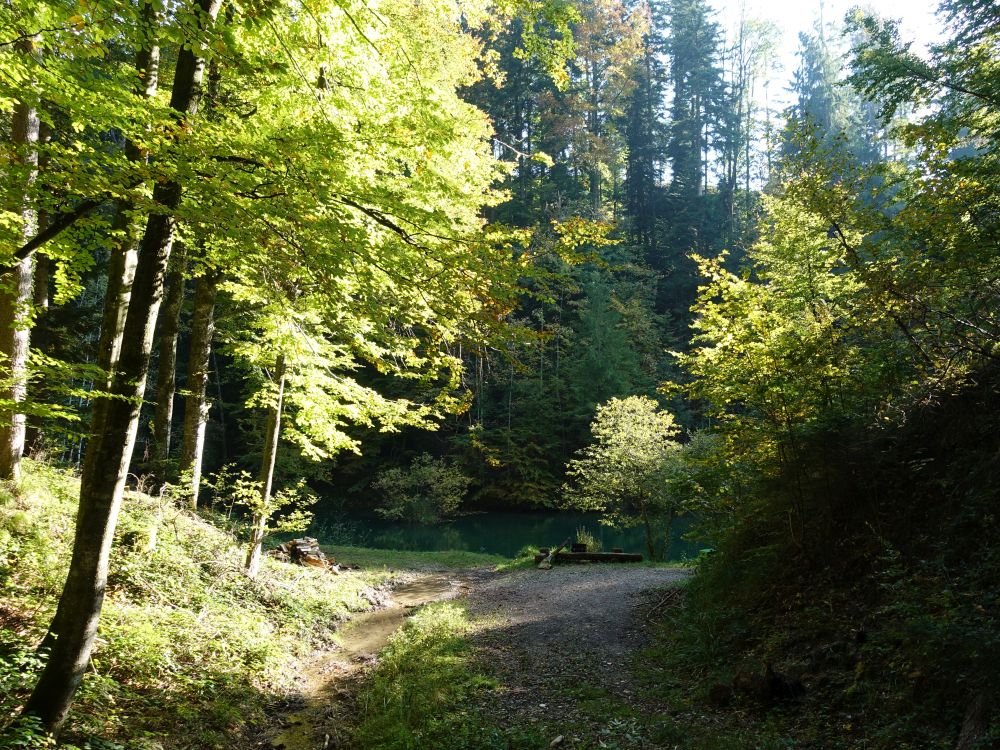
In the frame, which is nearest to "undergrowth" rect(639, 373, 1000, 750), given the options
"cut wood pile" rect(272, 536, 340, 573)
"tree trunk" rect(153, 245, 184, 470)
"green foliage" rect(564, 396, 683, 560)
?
"cut wood pile" rect(272, 536, 340, 573)

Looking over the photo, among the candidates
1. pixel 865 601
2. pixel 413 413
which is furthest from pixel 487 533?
pixel 865 601

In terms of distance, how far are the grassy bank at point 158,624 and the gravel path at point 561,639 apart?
258 cm

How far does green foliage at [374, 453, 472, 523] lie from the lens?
27578mm

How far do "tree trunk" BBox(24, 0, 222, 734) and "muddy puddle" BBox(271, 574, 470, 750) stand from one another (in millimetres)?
2155

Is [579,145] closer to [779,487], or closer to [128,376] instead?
[779,487]

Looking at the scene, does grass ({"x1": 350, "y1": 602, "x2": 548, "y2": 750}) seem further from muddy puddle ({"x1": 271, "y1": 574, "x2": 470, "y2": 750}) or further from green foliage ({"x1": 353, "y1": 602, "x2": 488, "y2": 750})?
muddy puddle ({"x1": 271, "y1": 574, "x2": 470, "y2": 750})

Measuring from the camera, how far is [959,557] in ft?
17.5

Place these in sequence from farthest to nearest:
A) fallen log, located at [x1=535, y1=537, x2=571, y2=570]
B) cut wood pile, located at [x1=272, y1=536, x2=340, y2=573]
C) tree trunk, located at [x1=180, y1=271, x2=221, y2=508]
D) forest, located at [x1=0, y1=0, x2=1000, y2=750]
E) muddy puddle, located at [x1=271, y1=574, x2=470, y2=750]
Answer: fallen log, located at [x1=535, y1=537, x2=571, y2=570] < cut wood pile, located at [x1=272, y1=536, x2=340, y2=573] < tree trunk, located at [x1=180, y1=271, x2=221, y2=508] < muddy puddle, located at [x1=271, y1=574, x2=470, y2=750] < forest, located at [x1=0, y1=0, x2=1000, y2=750]

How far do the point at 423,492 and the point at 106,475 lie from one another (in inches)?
1002

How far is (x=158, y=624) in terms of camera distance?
20.2 ft

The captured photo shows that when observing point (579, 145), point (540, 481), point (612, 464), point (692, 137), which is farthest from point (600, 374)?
point (692, 137)

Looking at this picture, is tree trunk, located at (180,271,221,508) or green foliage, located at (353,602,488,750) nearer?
green foliage, located at (353,602,488,750)

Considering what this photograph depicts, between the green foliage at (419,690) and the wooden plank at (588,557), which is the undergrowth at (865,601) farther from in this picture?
the wooden plank at (588,557)

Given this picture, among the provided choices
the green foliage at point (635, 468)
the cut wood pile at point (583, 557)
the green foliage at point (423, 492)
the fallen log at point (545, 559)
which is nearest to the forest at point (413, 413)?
the fallen log at point (545, 559)
